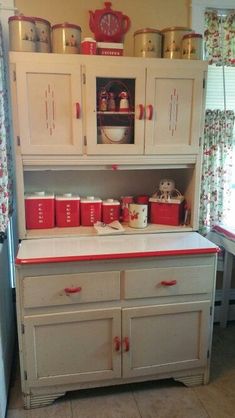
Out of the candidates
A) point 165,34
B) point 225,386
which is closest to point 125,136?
point 165,34

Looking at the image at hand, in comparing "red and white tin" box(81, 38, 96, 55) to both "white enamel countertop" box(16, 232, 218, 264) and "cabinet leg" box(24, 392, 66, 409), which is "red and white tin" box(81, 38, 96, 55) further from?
"cabinet leg" box(24, 392, 66, 409)

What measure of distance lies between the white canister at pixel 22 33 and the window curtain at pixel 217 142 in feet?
3.71

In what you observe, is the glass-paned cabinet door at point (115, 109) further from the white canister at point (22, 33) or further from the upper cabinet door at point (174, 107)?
the white canister at point (22, 33)

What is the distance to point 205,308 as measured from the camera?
73.3 inches

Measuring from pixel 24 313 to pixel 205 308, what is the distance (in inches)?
38.2

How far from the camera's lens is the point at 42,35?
1.82m

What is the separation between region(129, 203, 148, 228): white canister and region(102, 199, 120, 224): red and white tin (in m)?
0.12

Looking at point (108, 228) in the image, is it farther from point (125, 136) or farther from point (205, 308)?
point (205, 308)

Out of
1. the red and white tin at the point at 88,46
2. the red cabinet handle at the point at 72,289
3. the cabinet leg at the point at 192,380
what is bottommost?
the cabinet leg at the point at 192,380

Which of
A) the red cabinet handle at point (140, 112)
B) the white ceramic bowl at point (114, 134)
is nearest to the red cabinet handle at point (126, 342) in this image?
the white ceramic bowl at point (114, 134)

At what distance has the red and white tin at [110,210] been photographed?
2.12 m

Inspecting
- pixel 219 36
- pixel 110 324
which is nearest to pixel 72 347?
pixel 110 324

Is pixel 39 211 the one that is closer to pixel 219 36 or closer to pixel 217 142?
pixel 217 142

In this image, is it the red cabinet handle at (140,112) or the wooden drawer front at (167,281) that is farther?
the red cabinet handle at (140,112)
